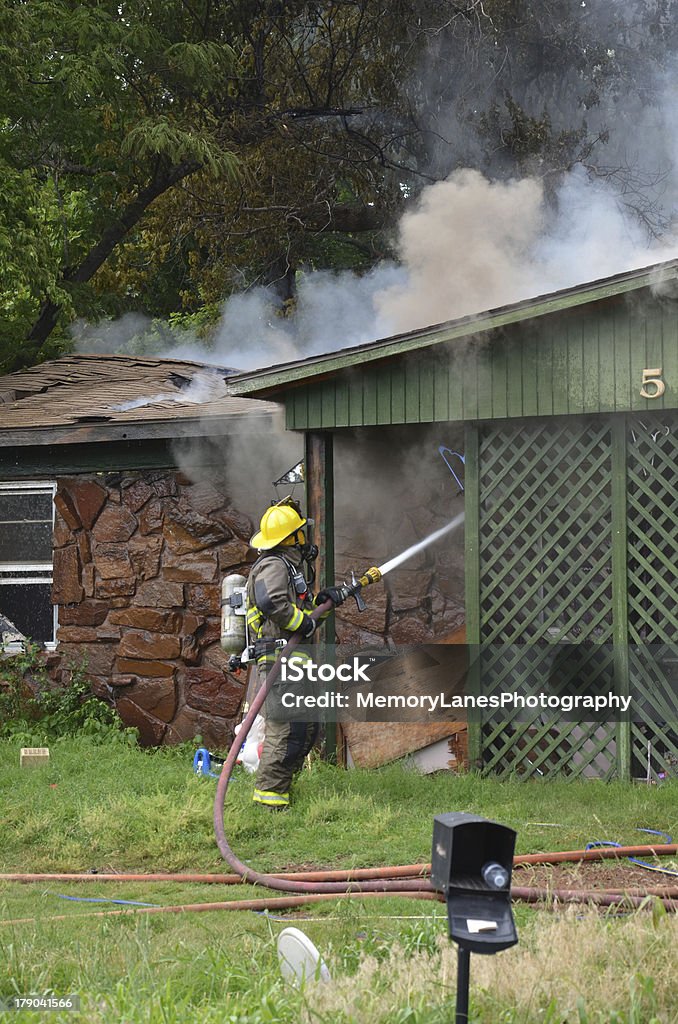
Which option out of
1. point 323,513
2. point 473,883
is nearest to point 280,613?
point 323,513

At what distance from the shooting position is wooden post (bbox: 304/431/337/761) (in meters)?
9.07

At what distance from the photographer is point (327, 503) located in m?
9.17

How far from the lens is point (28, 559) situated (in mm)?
11148

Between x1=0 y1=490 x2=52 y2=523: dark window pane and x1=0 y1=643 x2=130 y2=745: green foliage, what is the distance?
48.5 inches

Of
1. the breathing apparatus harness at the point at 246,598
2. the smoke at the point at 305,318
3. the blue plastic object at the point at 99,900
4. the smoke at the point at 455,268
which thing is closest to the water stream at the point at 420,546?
the breathing apparatus harness at the point at 246,598

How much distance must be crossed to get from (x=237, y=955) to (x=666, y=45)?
64.0ft

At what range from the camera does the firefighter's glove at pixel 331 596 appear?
8148 millimetres

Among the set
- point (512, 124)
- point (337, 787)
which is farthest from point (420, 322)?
point (337, 787)

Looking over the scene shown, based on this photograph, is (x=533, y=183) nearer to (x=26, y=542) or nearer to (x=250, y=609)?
(x=26, y=542)

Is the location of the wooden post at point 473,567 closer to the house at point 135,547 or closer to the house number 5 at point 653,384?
the house number 5 at point 653,384

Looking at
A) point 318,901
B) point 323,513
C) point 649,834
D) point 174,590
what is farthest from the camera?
point 174,590

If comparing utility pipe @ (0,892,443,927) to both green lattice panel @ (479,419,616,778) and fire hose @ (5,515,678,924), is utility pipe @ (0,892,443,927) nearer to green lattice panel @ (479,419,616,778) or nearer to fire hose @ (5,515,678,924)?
fire hose @ (5,515,678,924)

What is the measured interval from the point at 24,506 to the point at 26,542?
345mm

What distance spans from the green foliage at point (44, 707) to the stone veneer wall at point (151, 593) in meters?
0.15
